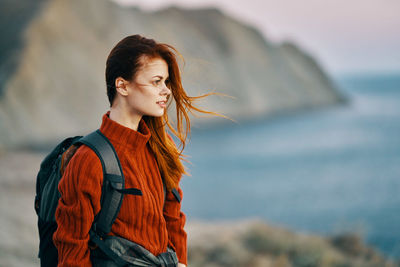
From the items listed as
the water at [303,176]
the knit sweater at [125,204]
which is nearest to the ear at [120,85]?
the knit sweater at [125,204]

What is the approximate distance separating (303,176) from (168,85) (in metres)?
22.7

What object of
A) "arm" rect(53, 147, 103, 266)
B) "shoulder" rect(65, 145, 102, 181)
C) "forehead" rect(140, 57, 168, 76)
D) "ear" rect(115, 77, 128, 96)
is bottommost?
"arm" rect(53, 147, 103, 266)

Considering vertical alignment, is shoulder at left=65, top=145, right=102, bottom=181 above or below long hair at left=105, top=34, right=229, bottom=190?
below

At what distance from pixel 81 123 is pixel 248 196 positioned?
1145cm

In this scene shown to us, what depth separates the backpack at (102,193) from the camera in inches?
61.4

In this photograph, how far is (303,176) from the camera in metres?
23.7

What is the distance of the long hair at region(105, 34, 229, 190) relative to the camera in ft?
5.51

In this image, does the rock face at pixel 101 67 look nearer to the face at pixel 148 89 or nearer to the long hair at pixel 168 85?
the long hair at pixel 168 85

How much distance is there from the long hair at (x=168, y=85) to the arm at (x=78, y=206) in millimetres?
340

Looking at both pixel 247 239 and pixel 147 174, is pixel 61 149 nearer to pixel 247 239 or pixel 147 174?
pixel 147 174

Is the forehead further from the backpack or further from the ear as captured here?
the backpack

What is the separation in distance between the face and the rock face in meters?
0.45

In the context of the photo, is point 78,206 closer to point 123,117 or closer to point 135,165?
point 135,165

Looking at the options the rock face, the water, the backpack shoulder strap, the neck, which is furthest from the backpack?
the water
